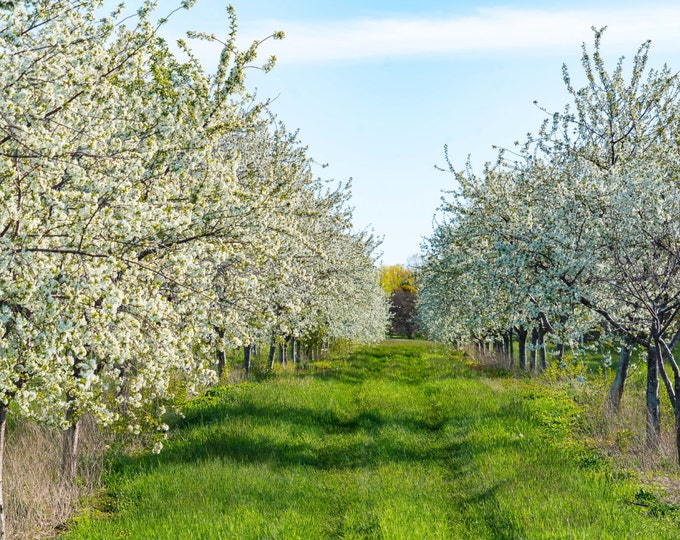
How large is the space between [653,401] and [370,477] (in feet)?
19.7

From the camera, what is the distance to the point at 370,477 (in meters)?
10.2

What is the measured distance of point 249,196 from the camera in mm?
8812

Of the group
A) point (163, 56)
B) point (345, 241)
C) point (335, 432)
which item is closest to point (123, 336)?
point (163, 56)

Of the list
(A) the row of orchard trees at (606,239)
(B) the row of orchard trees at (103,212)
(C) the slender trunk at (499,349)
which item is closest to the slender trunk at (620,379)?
(A) the row of orchard trees at (606,239)

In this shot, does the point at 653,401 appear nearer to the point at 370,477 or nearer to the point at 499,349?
the point at 370,477

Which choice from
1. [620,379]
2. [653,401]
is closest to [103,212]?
[653,401]

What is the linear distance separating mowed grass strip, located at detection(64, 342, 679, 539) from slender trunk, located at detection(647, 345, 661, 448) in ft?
4.73

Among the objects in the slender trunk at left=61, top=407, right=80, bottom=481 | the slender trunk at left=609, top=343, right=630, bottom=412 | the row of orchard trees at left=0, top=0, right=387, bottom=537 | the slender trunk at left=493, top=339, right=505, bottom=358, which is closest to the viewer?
the row of orchard trees at left=0, top=0, right=387, bottom=537

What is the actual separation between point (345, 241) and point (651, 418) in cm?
1584

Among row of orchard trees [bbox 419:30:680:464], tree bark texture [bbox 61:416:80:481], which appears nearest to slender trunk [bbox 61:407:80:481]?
tree bark texture [bbox 61:416:80:481]

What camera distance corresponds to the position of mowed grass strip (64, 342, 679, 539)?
7.85 metres

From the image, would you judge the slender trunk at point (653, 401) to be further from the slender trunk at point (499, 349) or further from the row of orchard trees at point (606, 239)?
the slender trunk at point (499, 349)

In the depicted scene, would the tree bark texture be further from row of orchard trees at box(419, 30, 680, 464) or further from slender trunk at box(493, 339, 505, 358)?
slender trunk at box(493, 339, 505, 358)

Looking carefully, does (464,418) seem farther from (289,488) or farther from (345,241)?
(345,241)
